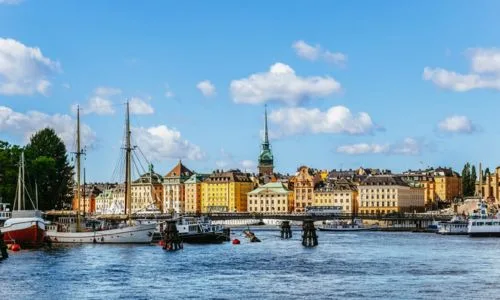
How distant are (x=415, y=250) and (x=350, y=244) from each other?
18.0 meters

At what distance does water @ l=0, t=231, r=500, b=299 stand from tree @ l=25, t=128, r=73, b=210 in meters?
35.5

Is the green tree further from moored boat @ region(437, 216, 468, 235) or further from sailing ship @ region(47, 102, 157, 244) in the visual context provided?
moored boat @ region(437, 216, 468, 235)

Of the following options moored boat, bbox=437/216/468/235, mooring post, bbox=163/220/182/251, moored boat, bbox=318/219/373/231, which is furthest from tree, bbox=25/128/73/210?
moored boat, bbox=437/216/468/235

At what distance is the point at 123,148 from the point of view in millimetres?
117062

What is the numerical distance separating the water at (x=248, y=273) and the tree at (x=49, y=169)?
35.5 metres

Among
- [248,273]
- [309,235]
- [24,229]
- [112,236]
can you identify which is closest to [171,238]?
[112,236]

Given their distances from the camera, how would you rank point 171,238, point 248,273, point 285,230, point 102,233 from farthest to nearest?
point 285,230 → point 102,233 → point 171,238 → point 248,273

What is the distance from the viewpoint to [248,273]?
250 ft

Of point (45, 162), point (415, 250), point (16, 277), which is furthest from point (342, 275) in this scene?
point (45, 162)

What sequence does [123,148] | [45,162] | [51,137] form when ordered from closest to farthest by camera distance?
[123,148] < [45,162] < [51,137]

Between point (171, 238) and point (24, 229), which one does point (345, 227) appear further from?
point (24, 229)

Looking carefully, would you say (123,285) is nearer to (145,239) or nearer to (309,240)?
(145,239)

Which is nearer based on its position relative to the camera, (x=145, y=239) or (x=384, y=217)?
(x=145, y=239)

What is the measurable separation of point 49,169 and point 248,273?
235ft
